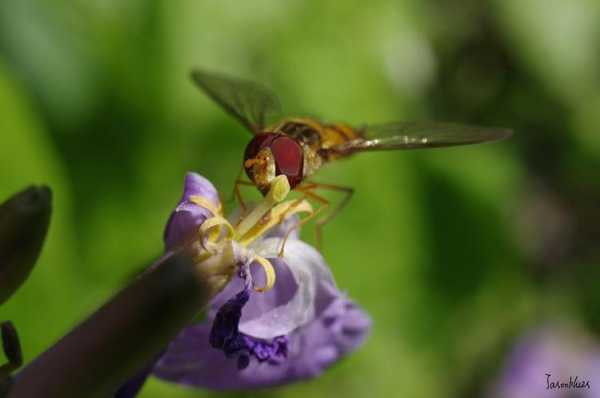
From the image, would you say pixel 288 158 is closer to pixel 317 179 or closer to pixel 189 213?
pixel 189 213

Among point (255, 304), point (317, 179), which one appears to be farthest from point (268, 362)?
point (317, 179)

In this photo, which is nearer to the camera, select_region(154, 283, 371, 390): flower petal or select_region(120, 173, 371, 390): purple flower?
select_region(120, 173, 371, 390): purple flower

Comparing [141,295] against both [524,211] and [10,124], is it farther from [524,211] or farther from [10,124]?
[524,211]

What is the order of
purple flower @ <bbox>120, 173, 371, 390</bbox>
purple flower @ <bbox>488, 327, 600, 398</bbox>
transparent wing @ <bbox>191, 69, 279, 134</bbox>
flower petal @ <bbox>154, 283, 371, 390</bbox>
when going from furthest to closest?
purple flower @ <bbox>488, 327, 600, 398</bbox> → transparent wing @ <bbox>191, 69, 279, 134</bbox> → flower petal @ <bbox>154, 283, 371, 390</bbox> → purple flower @ <bbox>120, 173, 371, 390</bbox>

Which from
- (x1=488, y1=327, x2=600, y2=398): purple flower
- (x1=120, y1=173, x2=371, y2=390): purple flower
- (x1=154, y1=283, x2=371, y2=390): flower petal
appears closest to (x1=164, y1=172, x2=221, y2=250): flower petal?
(x1=120, y1=173, x2=371, y2=390): purple flower

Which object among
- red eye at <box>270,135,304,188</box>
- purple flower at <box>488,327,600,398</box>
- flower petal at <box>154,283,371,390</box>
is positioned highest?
red eye at <box>270,135,304,188</box>

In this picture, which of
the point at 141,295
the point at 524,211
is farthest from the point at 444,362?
the point at 141,295

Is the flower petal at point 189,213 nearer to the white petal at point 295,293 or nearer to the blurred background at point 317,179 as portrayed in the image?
the white petal at point 295,293

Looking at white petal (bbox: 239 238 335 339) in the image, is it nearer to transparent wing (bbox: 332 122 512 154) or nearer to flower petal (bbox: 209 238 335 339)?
flower petal (bbox: 209 238 335 339)
